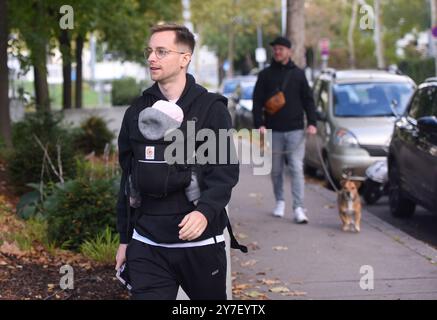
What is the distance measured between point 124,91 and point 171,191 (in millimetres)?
22413

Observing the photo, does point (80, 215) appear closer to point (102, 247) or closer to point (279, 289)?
point (102, 247)

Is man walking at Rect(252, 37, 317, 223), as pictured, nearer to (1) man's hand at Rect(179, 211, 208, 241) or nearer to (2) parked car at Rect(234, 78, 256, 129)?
(1) man's hand at Rect(179, 211, 208, 241)

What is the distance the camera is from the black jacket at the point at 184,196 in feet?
13.7

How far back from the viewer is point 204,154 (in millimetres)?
4223

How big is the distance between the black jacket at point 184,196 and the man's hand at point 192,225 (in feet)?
0.13

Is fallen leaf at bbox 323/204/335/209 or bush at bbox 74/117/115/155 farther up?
bush at bbox 74/117/115/155

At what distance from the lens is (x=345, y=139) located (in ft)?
45.6

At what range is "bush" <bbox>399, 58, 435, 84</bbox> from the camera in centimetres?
4533

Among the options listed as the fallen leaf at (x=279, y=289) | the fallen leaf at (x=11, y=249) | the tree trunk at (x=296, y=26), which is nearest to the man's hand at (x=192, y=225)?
the fallen leaf at (x=279, y=289)

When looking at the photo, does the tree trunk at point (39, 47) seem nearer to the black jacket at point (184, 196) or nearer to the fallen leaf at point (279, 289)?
the fallen leaf at point (279, 289)

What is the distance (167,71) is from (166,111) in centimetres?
24

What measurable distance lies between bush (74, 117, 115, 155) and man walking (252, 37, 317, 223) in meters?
6.59

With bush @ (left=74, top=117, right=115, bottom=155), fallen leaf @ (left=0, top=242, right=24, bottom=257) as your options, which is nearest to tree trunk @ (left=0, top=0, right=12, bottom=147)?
bush @ (left=74, top=117, right=115, bottom=155)
